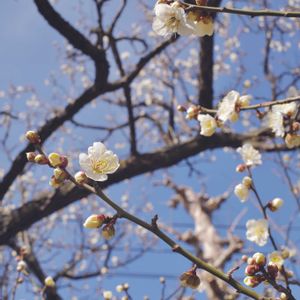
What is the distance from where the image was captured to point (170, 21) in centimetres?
144

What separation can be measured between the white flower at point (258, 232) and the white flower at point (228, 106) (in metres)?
0.45

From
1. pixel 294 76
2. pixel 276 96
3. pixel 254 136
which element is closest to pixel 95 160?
pixel 254 136

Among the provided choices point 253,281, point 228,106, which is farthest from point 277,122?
point 253,281

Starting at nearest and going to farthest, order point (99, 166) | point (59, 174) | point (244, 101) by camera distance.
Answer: point (59, 174) → point (99, 166) → point (244, 101)

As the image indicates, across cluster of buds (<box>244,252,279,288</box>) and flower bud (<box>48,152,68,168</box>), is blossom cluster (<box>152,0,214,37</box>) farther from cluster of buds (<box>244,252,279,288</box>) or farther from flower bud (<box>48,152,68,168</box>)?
cluster of buds (<box>244,252,279,288</box>)

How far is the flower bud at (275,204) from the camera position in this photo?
1.72 m

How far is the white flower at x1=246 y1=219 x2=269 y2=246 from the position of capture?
1.75 m

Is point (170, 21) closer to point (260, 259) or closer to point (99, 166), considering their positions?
point (99, 166)

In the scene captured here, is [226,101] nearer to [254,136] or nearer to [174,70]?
[254,136]

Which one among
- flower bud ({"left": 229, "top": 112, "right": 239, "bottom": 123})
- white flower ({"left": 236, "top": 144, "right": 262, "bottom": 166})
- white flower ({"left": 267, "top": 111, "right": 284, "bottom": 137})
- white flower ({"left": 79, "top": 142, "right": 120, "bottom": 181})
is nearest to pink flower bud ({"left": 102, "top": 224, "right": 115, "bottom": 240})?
white flower ({"left": 79, "top": 142, "right": 120, "bottom": 181})

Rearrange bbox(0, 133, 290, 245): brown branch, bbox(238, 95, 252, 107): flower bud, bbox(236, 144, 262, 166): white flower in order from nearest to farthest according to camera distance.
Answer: bbox(238, 95, 252, 107): flower bud < bbox(236, 144, 262, 166): white flower < bbox(0, 133, 290, 245): brown branch

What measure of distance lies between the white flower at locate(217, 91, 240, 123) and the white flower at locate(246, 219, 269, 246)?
453 mm

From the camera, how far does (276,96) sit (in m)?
4.72

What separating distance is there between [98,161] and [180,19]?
0.52 metres
